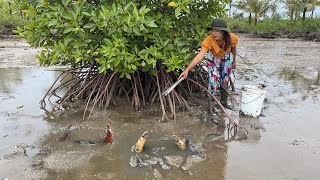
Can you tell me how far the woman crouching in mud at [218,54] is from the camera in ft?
14.0

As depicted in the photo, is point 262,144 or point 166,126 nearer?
point 262,144

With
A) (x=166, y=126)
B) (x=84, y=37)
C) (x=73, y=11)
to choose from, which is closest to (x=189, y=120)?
(x=166, y=126)

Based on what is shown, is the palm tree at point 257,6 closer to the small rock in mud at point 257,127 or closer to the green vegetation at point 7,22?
the green vegetation at point 7,22

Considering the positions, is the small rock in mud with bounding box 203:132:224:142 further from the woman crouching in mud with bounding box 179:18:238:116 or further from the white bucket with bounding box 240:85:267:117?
the white bucket with bounding box 240:85:267:117

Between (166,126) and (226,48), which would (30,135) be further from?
(226,48)

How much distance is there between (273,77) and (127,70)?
4350mm

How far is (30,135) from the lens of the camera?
4.17 metres

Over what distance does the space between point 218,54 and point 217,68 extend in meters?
0.26

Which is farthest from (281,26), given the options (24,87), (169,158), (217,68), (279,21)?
(169,158)

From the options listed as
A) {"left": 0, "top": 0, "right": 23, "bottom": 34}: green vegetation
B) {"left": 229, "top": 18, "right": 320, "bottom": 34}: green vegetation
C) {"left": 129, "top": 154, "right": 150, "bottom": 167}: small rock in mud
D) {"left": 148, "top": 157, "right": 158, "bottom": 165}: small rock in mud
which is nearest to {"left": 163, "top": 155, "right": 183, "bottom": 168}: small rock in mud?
{"left": 148, "top": 157, "right": 158, "bottom": 165}: small rock in mud

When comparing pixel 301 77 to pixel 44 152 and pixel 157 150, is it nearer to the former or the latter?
pixel 157 150

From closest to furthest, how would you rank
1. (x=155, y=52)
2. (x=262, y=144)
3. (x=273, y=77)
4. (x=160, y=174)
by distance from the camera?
(x=160, y=174) < (x=262, y=144) < (x=155, y=52) < (x=273, y=77)

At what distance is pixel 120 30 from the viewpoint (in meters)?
4.17

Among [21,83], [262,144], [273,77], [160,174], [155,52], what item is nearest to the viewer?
[160,174]
